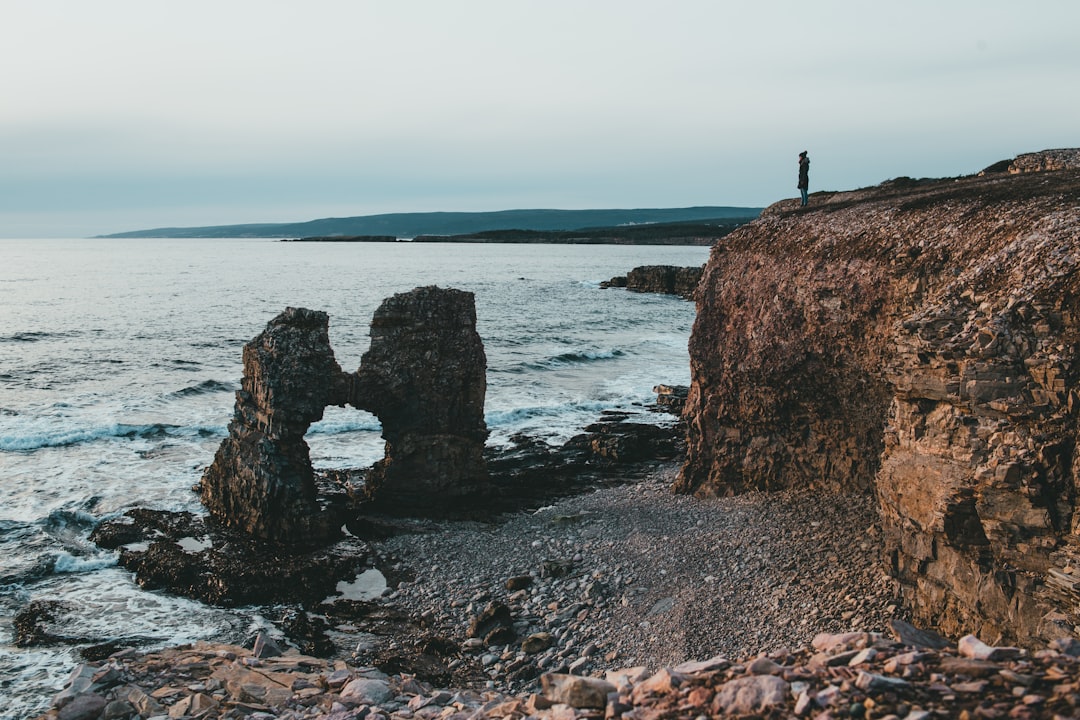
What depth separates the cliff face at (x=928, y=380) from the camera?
10633 millimetres

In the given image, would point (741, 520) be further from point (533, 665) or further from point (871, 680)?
point (871, 680)

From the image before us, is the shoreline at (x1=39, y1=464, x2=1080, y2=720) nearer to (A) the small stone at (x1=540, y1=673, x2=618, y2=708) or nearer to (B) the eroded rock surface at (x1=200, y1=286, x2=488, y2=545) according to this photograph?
(A) the small stone at (x1=540, y1=673, x2=618, y2=708)

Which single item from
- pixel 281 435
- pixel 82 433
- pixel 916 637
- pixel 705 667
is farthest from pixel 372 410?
pixel 916 637

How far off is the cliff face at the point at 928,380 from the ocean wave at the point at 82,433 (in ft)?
66.7

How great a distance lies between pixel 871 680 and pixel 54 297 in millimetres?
92516

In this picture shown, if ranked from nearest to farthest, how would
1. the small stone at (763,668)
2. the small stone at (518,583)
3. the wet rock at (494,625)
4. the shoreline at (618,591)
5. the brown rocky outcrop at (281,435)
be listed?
the small stone at (763,668)
the shoreline at (618,591)
the wet rock at (494,625)
the small stone at (518,583)
the brown rocky outcrop at (281,435)

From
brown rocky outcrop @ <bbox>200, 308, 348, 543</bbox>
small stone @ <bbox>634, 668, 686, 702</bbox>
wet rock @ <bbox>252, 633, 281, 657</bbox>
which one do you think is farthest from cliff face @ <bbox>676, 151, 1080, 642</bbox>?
wet rock @ <bbox>252, 633, 281, 657</bbox>


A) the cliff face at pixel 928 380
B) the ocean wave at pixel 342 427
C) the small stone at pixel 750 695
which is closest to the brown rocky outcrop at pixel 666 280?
the ocean wave at pixel 342 427

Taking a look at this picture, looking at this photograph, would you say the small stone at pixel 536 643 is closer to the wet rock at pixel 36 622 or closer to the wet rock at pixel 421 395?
the wet rock at pixel 421 395

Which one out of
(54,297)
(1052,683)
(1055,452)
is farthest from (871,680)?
(54,297)

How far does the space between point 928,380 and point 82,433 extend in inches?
1167

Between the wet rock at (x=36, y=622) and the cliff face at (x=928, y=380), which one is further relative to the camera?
the wet rock at (x=36, y=622)

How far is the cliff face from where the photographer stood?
1063 cm

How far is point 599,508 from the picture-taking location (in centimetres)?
2181
